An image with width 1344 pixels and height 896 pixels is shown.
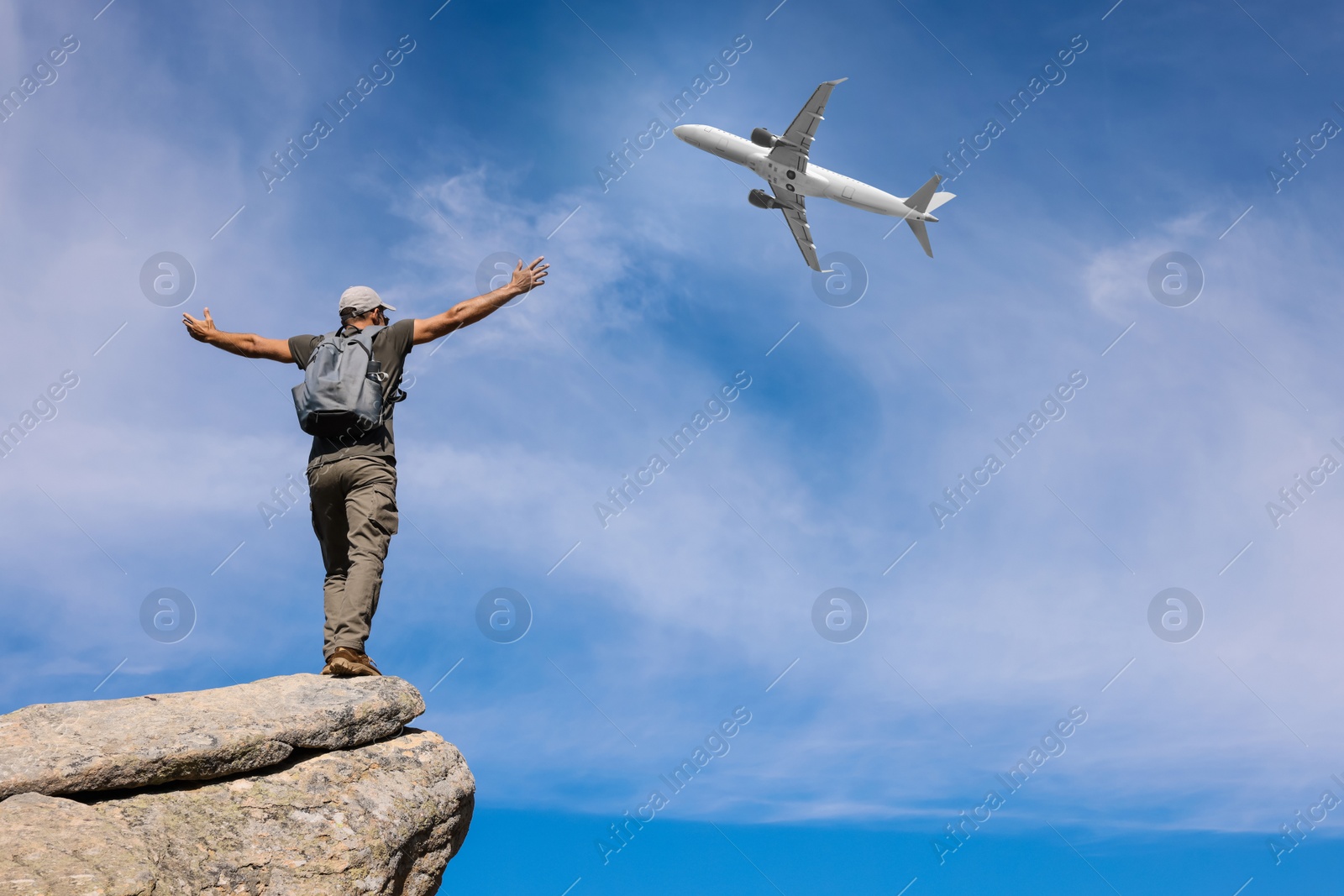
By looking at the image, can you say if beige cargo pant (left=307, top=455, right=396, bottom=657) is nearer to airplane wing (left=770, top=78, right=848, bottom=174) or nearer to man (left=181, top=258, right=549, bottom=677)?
man (left=181, top=258, right=549, bottom=677)

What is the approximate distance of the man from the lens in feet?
28.7

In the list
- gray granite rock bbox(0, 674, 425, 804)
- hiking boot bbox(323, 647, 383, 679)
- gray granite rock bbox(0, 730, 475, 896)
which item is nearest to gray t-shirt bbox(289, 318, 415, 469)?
hiking boot bbox(323, 647, 383, 679)

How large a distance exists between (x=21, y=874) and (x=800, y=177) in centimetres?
3879

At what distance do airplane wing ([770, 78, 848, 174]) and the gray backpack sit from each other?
31523 millimetres

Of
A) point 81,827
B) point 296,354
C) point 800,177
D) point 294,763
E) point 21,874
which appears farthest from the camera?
point 800,177

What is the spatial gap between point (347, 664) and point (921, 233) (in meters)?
40.4

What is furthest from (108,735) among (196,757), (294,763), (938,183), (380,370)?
(938,183)

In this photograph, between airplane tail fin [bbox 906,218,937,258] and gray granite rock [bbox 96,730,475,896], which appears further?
airplane tail fin [bbox 906,218,937,258]

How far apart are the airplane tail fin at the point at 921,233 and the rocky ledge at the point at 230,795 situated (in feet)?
128

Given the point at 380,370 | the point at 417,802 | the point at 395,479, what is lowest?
the point at 417,802

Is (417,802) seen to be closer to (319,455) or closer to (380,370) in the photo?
(319,455)

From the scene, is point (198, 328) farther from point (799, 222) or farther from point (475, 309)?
point (799, 222)

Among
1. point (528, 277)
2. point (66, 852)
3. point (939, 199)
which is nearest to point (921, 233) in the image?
point (939, 199)

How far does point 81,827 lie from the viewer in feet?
20.9
